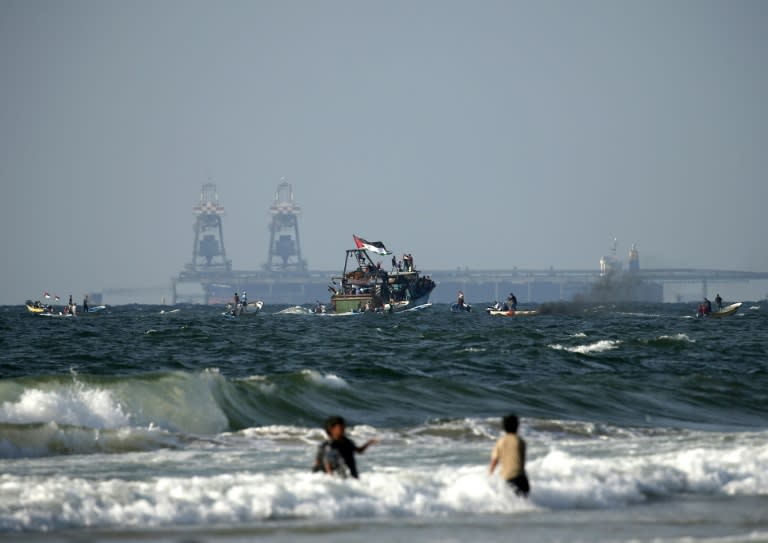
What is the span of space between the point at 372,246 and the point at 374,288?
5102 mm

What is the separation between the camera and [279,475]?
16.7 m

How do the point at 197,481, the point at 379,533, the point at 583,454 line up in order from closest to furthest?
1. the point at 379,533
2. the point at 197,481
3. the point at 583,454

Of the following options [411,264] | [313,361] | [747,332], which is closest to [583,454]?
[313,361]

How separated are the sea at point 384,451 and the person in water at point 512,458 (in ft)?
0.53

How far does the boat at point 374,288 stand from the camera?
119 m

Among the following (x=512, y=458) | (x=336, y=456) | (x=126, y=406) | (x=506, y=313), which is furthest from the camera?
(x=506, y=313)

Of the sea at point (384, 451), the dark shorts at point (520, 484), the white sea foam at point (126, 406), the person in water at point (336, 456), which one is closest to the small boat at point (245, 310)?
the sea at point (384, 451)

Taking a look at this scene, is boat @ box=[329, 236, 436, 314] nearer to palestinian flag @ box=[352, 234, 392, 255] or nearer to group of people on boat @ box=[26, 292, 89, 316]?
palestinian flag @ box=[352, 234, 392, 255]

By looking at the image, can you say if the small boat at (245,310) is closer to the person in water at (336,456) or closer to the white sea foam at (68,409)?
the white sea foam at (68,409)

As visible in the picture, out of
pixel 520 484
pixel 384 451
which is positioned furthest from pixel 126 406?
pixel 520 484

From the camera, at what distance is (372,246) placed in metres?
123

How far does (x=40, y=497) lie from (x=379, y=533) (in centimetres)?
433

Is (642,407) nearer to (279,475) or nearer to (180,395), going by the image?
(180,395)

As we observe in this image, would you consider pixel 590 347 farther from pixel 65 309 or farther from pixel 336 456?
pixel 65 309
